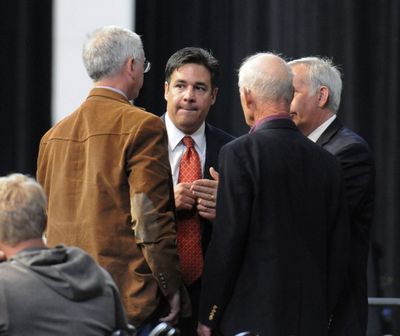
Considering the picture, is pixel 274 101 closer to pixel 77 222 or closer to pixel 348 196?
pixel 348 196

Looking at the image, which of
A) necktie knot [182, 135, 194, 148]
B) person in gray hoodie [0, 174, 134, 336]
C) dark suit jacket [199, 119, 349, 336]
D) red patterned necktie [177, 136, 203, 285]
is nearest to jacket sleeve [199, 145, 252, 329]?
dark suit jacket [199, 119, 349, 336]

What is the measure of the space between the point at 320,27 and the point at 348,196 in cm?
188

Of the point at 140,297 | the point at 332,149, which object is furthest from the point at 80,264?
the point at 332,149

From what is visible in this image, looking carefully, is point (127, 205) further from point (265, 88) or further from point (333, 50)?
point (333, 50)

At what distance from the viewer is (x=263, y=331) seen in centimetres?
457

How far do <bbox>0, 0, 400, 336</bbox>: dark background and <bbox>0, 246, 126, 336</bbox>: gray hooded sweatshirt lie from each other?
9.34 ft

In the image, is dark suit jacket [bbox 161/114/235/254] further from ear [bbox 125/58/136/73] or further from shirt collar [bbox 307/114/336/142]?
ear [bbox 125/58/136/73]

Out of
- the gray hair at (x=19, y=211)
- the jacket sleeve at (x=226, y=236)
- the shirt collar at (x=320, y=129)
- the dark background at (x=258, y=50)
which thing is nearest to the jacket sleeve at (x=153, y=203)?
the jacket sleeve at (x=226, y=236)

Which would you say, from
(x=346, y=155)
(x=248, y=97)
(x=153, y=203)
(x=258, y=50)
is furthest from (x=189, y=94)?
(x=258, y=50)

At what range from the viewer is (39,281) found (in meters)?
3.62

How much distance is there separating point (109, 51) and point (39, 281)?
1.34 m

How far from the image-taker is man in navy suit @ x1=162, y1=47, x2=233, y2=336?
4.97 metres

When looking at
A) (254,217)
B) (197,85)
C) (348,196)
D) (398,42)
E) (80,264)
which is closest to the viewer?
(80,264)

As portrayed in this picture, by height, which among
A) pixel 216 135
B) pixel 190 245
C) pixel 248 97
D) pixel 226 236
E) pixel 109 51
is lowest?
pixel 190 245
